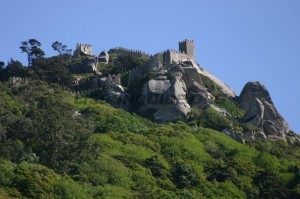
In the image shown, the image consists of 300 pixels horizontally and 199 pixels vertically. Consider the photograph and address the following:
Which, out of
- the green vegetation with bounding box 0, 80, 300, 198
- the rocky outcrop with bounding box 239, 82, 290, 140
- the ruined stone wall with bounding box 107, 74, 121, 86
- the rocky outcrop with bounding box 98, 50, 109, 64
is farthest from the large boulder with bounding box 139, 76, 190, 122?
the rocky outcrop with bounding box 98, 50, 109, 64

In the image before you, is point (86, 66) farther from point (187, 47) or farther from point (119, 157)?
point (119, 157)

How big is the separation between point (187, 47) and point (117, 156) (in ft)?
98.5

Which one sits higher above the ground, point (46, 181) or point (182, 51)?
point (182, 51)

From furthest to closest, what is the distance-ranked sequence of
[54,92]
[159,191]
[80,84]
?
1. [80,84]
2. [54,92]
3. [159,191]

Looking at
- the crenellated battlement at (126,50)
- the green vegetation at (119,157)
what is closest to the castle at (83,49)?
the crenellated battlement at (126,50)

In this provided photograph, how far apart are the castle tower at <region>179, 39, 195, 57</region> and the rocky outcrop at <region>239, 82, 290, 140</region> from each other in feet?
37.1

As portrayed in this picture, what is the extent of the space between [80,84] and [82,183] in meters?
29.2

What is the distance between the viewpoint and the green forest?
6106cm

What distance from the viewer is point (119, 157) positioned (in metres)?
68.4

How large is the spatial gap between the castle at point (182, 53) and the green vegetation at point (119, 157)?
40.9 feet

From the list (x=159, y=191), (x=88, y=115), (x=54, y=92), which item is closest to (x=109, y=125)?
(x=88, y=115)

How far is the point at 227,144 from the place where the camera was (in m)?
75.6

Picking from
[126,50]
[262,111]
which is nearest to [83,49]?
[126,50]

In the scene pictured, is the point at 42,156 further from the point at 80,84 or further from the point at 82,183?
the point at 80,84
